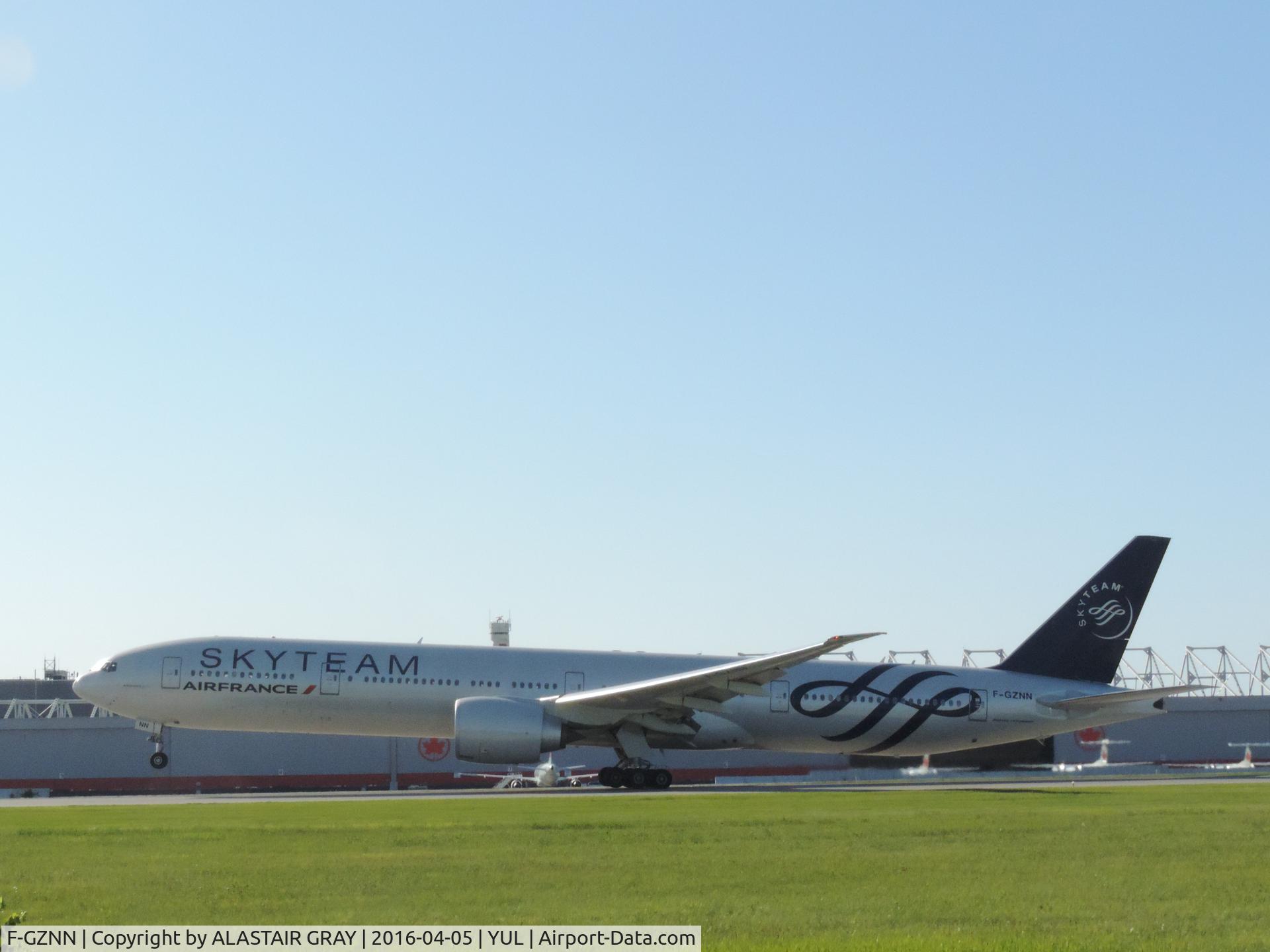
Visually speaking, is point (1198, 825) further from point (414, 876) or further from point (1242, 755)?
point (1242, 755)

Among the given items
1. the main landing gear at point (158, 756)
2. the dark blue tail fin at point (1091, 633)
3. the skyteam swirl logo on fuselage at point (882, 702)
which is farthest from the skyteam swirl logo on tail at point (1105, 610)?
the main landing gear at point (158, 756)

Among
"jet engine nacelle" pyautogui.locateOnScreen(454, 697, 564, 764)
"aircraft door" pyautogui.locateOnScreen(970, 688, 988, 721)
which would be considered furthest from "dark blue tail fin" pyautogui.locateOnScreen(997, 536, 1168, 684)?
"jet engine nacelle" pyautogui.locateOnScreen(454, 697, 564, 764)

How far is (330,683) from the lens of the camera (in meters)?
33.4

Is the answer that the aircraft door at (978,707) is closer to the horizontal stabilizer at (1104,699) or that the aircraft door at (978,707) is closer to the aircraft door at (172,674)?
the horizontal stabilizer at (1104,699)

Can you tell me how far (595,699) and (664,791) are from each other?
2.75 metres

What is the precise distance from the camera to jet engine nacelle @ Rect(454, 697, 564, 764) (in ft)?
104

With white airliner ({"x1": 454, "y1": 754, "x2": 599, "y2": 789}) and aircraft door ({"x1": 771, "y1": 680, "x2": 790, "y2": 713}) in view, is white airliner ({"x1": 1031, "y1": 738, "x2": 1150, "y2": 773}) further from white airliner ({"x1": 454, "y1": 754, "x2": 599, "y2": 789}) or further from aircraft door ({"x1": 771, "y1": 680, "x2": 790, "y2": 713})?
aircraft door ({"x1": 771, "y1": 680, "x2": 790, "y2": 713})

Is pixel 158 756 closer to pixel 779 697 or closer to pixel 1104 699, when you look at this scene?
pixel 779 697

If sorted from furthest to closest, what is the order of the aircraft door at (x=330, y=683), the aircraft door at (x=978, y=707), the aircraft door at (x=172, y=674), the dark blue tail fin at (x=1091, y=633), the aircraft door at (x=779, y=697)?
the dark blue tail fin at (x=1091, y=633), the aircraft door at (x=978, y=707), the aircraft door at (x=779, y=697), the aircraft door at (x=172, y=674), the aircraft door at (x=330, y=683)

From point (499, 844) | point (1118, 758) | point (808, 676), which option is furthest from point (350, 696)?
point (1118, 758)

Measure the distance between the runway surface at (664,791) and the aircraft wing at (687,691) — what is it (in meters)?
1.92

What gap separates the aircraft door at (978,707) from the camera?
3603 centimetres

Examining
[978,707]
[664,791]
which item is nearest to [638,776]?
[664,791]

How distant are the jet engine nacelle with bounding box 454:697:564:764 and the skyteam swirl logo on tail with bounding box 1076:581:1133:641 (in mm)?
15068
